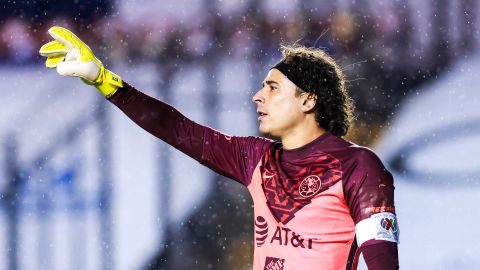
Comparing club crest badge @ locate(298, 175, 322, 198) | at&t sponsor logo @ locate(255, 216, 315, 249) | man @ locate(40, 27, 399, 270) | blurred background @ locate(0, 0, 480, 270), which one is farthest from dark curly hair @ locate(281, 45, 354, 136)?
blurred background @ locate(0, 0, 480, 270)

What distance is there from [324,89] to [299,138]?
229 mm

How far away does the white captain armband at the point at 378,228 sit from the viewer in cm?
201

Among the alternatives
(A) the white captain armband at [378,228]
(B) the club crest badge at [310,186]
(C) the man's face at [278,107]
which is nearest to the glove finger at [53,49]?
(C) the man's face at [278,107]

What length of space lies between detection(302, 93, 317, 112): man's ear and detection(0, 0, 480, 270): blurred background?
5.61ft

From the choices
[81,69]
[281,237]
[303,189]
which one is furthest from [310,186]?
[81,69]

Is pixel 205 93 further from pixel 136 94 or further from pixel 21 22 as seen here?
pixel 136 94

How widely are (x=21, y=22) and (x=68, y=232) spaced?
3.96ft

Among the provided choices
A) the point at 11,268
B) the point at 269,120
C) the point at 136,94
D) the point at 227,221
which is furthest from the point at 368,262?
the point at 11,268

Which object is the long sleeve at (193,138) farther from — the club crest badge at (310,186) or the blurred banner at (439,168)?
the blurred banner at (439,168)

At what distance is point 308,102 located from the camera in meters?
2.46

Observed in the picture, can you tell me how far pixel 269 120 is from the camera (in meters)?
2.40

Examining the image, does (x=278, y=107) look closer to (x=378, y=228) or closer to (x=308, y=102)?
(x=308, y=102)

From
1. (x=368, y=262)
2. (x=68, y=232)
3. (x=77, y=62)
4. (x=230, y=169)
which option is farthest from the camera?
(x=68, y=232)

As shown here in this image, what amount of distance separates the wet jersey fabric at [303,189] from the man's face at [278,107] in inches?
2.9
